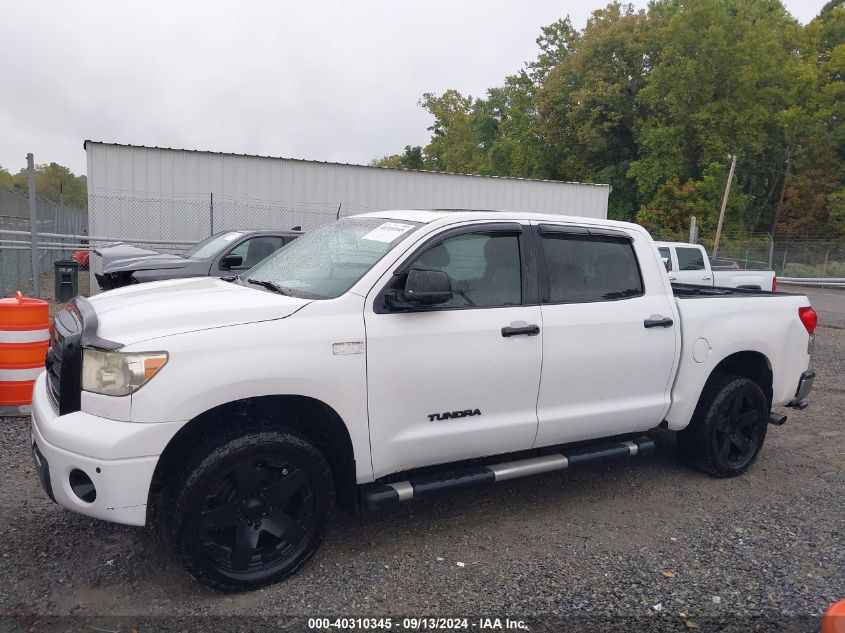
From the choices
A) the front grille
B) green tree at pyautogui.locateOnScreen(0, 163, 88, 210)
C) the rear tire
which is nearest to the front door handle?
the rear tire

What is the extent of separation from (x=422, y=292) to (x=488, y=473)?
1.17 metres

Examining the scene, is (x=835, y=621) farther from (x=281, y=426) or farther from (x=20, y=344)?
(x=20, y=344)

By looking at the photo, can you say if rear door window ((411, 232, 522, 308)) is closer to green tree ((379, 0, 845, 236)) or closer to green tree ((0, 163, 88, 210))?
green tree ((379, 0, 845, 236))

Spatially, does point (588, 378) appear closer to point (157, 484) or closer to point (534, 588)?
point (534, 588)

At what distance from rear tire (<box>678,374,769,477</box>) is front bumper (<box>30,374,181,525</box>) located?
12.1ft

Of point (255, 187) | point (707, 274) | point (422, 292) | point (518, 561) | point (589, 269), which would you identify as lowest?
point (518, 561)

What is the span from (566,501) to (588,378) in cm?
96

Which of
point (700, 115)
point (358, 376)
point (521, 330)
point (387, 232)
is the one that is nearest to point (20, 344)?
point (387, 232)

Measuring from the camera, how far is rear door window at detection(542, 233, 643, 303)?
4.34 m

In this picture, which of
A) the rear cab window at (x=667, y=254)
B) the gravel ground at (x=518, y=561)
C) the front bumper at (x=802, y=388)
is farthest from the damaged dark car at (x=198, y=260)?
the rear cab window at (x=667, y=254)

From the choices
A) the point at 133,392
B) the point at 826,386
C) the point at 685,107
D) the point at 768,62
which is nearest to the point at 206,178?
the point at 826,386

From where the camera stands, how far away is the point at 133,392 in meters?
3.04

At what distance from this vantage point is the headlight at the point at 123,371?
3061mm

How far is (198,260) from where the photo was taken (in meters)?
9.51
